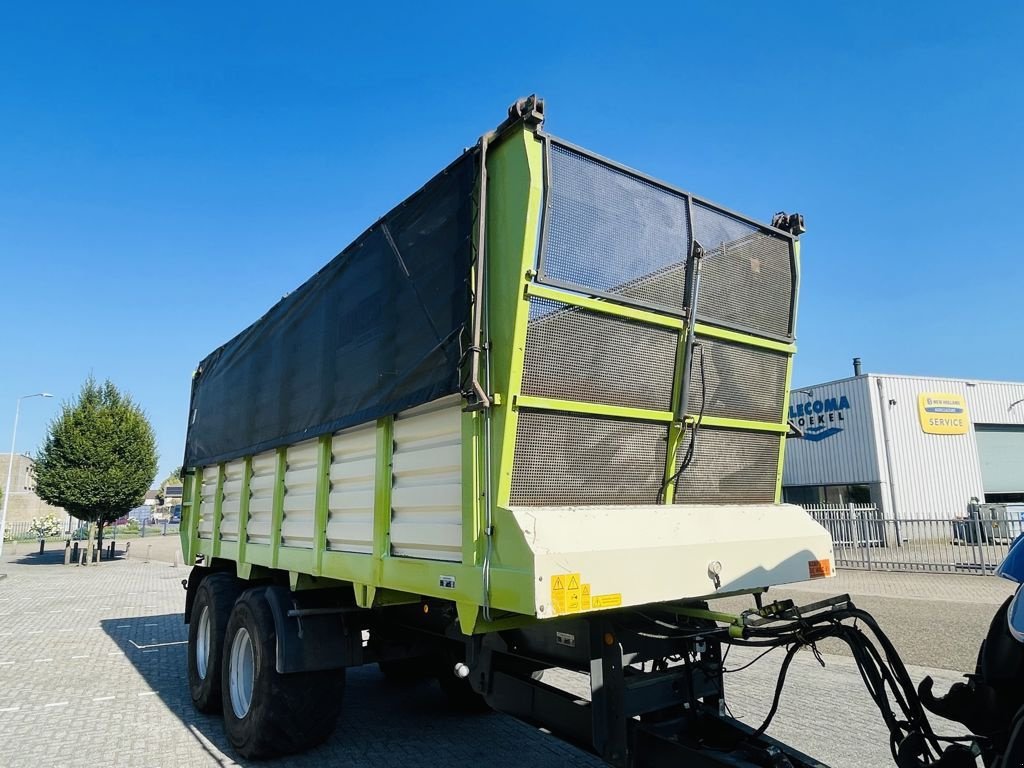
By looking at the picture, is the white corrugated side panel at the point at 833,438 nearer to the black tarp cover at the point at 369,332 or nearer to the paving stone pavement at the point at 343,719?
the paving stone pavement at the point at 343,719

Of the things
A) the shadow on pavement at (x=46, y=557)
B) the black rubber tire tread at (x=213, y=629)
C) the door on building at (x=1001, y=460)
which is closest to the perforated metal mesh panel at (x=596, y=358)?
the black rubber tire tread at (x=213, y=629)

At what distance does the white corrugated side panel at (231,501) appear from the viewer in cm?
605

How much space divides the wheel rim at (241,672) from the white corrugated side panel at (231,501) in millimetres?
1107

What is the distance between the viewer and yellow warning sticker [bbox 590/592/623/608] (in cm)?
267

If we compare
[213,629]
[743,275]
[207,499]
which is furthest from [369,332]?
[207,499]

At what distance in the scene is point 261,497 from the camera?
551 centimetres

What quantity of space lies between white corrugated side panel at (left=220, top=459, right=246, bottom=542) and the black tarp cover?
0.19 metres

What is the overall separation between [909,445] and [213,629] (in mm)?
25076

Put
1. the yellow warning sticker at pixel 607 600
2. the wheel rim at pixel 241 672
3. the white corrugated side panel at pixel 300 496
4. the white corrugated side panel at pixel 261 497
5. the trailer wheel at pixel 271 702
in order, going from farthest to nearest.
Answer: the white corrugated side panel at pixel 261 497 → the wheel rim at pixel 241 672 → the white corrugated side panel at pixel 300 496 → the trailer wheel at pixel 271 702 → the yellow warning sticker at pixel 607 600

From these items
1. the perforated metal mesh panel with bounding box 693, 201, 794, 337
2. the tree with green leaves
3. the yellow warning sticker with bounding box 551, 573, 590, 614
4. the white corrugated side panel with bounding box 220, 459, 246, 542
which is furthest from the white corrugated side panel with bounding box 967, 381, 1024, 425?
the tree with green leaves

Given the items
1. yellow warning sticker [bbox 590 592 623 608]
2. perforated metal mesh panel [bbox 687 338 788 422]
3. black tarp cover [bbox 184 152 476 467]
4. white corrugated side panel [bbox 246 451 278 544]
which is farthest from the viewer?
white corrugated side panel [bbox 246 451 278 544]

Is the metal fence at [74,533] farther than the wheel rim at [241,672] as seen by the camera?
Yes

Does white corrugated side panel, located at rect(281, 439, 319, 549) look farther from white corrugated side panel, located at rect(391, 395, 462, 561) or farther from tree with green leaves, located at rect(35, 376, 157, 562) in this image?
tree with green leaves, located at rect(35, 376, 157, 562)

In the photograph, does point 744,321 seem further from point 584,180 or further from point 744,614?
point 744,614
